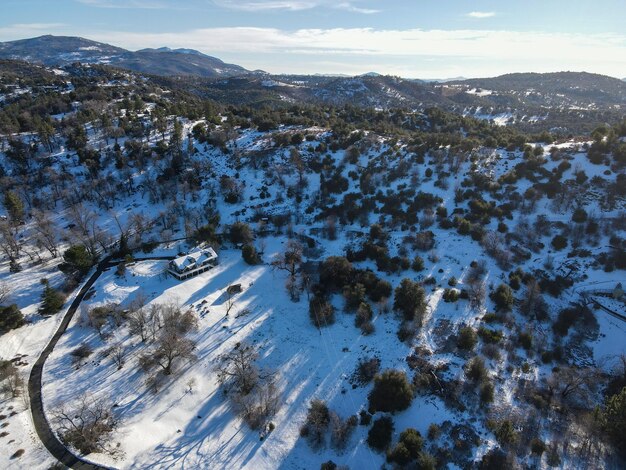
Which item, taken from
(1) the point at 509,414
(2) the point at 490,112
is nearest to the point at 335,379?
(1) the point at 509,414

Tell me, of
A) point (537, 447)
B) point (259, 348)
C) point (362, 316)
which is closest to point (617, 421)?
point (537, 447)

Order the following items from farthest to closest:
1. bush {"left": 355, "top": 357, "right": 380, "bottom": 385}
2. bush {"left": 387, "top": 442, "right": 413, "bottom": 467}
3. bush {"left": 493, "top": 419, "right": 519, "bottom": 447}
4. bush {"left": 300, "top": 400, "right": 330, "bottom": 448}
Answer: bush {"left": 355, "top": 357, "right": 380, "bottom": 385}, bush {"left": 300, "top": 400, "right": 330, "bottom": 448}, bush {"left": 493, "top": 419, "right": 519, "bottom": 447}, bush {"left": 387, "top": 442, "right": 413, "bottom": 467}

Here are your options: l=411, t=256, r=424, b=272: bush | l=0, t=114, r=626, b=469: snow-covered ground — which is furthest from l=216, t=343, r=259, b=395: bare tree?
l=411, t=256, r=424, b=272: bush

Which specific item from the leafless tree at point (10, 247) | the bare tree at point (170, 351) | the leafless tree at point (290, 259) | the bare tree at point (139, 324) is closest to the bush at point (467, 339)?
the leafless tree at point (290, 259)

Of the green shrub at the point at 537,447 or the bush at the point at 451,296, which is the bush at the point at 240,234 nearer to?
the bush at the point at 451,296

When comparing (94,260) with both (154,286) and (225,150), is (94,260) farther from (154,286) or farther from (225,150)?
(225,150)

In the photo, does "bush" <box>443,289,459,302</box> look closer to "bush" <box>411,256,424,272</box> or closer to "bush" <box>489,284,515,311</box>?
"bush" <box>489,284,515,311</box>
